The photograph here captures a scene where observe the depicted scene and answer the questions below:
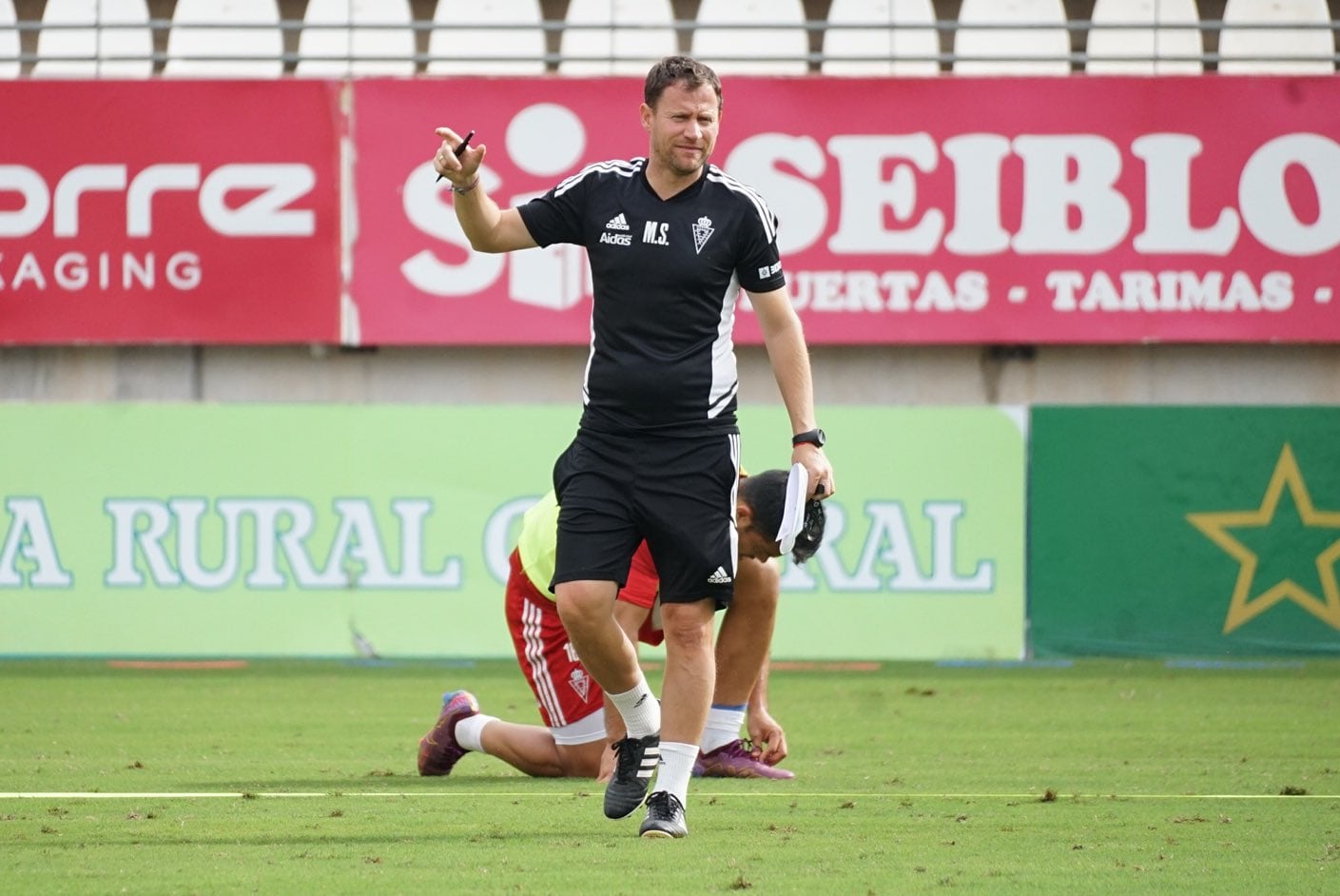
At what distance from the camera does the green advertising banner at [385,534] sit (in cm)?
1236

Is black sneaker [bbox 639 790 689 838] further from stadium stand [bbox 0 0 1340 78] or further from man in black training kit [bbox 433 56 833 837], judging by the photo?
stadium stand [bbox 0 0 1340 78]

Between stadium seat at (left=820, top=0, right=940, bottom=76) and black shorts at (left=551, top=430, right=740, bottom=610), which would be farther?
stadium seat at (left=820, top=0, right=940, bottom=76)

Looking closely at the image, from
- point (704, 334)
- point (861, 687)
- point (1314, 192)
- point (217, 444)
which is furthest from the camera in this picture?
point (1314, 192)

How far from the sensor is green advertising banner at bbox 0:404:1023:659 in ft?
40.5

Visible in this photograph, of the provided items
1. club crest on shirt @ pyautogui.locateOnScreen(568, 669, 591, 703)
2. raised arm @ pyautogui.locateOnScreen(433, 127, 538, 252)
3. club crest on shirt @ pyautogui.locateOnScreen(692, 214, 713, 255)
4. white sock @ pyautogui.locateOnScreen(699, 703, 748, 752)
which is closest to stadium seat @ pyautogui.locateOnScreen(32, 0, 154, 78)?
club crest on shirt @ pyautogui.locateOnScreen(568, 669, 591, 703)

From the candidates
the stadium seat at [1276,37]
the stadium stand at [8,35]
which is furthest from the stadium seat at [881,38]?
the stadium stand at [8,35]

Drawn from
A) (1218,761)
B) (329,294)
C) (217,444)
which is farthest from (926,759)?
(329,294)

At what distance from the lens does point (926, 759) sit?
7422 millimetres

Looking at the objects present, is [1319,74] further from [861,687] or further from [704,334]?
[704,334]

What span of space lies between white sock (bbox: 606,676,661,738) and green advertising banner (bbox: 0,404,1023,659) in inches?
271

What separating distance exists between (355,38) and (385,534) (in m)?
5.05

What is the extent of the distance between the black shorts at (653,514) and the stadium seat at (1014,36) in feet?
35.5

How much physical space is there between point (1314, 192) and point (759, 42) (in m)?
4.28

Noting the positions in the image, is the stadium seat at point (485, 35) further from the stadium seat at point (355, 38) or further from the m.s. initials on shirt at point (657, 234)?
the m.s. initials on shirt at point (657, 234)
